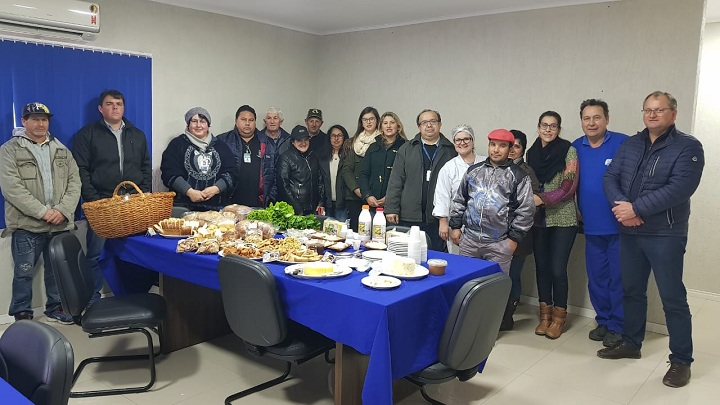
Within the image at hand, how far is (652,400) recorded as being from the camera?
3.04 meters

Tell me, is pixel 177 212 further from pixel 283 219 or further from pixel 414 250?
pixel 414 250

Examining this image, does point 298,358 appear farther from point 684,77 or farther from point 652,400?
point 684,77

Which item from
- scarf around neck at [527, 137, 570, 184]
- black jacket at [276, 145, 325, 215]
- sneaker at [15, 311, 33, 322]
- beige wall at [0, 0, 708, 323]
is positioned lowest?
sneaker at [15, 311, 33, 322]

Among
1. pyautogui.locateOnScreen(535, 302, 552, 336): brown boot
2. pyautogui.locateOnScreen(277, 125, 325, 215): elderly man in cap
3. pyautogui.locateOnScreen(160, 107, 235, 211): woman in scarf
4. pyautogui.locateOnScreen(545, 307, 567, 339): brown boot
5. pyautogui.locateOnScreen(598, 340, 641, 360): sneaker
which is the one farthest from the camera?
pyautogui.locateOnScreen(277, 125, 325, 215): elderly man in cap

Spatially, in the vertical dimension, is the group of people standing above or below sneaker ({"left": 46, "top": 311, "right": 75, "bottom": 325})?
above

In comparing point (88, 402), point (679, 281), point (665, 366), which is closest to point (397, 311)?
point (88, 402)

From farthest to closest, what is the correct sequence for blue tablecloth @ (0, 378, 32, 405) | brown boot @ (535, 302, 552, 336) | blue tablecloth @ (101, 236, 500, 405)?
brown boot @ (535, 302, 552, 336)
blue tablecloth @ (101, 236, 500, 405)
blue tablecloth @ (0, 378, 32, 405)

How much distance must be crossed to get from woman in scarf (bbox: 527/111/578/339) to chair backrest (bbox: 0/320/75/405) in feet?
10.5

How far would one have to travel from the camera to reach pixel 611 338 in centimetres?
377

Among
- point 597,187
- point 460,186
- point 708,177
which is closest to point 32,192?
point 460,186

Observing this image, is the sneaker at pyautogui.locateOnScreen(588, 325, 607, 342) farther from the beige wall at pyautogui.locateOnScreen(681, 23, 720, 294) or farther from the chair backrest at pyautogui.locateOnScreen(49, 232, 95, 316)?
the chair backrest at pyautogui.locateOnScreen(49, 232, 95, 316)

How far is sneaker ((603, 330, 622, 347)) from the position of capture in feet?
12.2

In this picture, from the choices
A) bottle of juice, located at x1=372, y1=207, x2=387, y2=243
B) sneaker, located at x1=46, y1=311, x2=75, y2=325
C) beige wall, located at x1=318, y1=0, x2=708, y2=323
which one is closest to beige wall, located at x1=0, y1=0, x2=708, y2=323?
beige wall, located at x1=318, y1=0, x2=708, y2=323

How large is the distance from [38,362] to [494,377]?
2.50 metres
